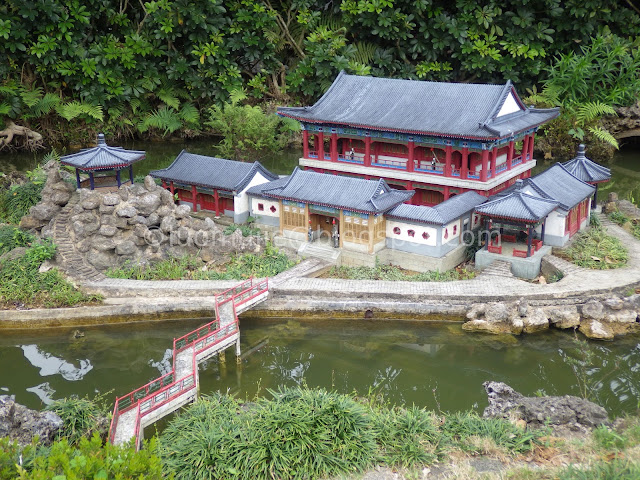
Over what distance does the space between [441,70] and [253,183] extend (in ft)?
79.2

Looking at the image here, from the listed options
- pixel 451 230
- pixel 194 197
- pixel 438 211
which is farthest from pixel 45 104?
pixel 451 230

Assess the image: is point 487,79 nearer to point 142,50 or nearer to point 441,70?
point 441,70

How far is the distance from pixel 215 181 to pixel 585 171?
58.5 feet

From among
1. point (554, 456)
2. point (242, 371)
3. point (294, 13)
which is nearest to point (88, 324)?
point (242, 371)

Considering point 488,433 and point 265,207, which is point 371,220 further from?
point 488,433

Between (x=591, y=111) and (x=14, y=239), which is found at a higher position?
(x=591, y=111)

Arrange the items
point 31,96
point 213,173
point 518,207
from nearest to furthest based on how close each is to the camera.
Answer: point 518,207 < point 213,173 < point 31,96

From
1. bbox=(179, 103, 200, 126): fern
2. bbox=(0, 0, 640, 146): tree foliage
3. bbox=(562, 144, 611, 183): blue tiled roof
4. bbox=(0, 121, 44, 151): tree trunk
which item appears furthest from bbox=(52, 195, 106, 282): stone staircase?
bbox=(562, 144, 611, 183): blue tiled roof

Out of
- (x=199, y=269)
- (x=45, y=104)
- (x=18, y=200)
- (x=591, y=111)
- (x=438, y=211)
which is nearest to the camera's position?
(x=438, y=211)

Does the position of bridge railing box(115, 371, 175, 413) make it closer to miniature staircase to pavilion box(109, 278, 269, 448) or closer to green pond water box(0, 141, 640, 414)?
miniature staircase to pavilion box(109, 278, 269, 448)

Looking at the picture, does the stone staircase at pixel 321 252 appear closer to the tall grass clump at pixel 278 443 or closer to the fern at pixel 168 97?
the tall grass clump at pixel 278 443

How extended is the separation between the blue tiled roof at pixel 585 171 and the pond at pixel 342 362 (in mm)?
10639

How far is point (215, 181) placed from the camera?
111 feet

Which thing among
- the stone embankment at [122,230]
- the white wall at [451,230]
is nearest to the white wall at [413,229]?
the white wall at [451,230]
